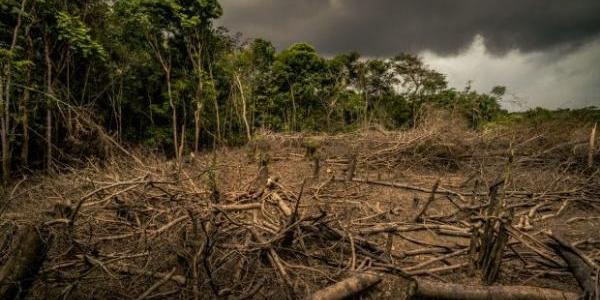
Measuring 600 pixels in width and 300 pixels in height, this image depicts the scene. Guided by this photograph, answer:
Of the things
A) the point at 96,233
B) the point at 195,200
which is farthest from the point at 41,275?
the point at 195,200

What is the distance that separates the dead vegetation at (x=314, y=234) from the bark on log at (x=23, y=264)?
3 centimetres

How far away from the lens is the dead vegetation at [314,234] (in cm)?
321

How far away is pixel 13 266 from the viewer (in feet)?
8.94

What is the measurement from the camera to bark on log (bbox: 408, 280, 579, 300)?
2994mm

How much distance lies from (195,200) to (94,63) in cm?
1113

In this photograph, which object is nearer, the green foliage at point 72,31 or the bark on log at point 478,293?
the bark on log at point 478,293

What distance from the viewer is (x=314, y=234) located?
173 inches

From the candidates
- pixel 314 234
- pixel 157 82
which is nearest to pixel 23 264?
pixel 314 234

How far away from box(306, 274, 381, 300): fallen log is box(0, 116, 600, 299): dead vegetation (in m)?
0.01

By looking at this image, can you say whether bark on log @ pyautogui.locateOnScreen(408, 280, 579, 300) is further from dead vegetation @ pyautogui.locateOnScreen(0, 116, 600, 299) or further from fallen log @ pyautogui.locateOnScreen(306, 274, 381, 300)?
fallen log @ pyautogui.locateOnScreen(306, 274, 381, 300)

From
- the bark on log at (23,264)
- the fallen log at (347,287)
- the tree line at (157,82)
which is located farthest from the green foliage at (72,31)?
the fallen log at (347,287)

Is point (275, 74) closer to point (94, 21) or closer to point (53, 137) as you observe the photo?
point (94, 21)

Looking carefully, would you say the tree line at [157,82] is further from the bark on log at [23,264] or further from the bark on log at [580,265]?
the bark on log at [580,265]

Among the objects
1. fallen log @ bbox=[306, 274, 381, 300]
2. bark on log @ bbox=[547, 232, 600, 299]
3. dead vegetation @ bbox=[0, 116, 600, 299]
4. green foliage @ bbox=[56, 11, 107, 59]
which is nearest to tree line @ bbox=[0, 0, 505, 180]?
green foliage @ bbox=[56, 11, 107, 59]
